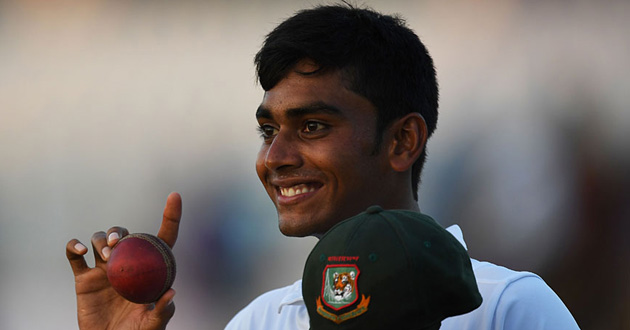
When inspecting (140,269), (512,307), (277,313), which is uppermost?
(140,269)

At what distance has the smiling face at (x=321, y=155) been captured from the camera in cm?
192

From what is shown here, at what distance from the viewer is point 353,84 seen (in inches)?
78.4

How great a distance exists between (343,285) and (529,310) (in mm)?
638

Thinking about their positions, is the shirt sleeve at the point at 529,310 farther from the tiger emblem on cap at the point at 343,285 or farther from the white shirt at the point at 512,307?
the tiger emblem on cap at the point at 343,285

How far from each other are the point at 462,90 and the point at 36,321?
9.43ft

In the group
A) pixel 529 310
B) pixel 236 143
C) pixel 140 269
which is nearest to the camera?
pixel 529 310

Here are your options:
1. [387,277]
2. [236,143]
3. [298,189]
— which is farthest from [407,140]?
[236,143]

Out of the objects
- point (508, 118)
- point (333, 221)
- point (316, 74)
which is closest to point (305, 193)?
point (333, 221)

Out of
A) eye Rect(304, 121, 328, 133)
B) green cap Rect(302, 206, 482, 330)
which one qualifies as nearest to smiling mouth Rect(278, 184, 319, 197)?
eye Rect(304, 121, 328, 133)

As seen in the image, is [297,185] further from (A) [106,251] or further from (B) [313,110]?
(A) [106,251]

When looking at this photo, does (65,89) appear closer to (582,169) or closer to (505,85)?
(505,85)

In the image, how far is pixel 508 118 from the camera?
448 cm

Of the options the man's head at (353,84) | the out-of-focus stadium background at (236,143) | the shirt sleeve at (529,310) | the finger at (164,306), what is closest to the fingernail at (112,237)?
the finger at (164,306)

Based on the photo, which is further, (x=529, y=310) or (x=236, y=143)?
(x=236, y=143)
